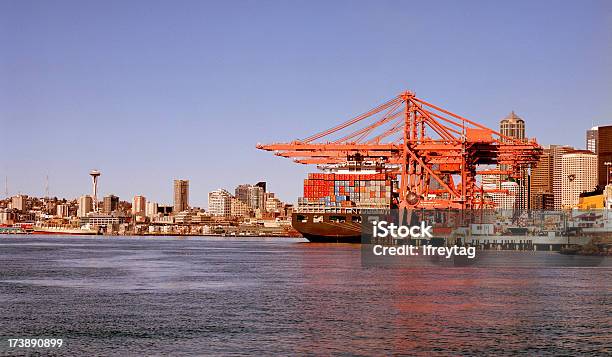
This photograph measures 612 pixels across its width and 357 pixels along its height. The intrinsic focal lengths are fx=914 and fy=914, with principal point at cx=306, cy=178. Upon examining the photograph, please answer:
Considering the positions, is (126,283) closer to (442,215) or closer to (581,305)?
(581,305)

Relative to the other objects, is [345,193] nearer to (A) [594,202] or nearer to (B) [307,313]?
(A) [594,202]

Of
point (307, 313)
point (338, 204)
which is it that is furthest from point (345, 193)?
point (307, 313)

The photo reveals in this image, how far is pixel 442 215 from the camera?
130 meters

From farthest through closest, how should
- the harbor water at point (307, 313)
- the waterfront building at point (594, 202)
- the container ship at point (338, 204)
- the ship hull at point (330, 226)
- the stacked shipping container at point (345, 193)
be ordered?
1. the waterfront building at point (594, 202)
2. the stacked shipping container at point (345, 193)
3. the container ship at point (338, 204)
4. the ship hull at point (330, 226)
5. the harbor water at point (307, 313)

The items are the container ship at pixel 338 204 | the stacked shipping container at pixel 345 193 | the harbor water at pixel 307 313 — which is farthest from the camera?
the stacked shipping container at pixel 345 193

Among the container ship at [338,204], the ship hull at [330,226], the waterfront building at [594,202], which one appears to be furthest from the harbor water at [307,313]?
the waterfront building at [594,202]

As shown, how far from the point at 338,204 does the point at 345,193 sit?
5.72 meters

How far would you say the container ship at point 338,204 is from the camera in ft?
475

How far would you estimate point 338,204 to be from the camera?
6078 inches

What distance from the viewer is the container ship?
14488cm

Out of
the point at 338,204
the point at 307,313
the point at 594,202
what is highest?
the point at 594,202

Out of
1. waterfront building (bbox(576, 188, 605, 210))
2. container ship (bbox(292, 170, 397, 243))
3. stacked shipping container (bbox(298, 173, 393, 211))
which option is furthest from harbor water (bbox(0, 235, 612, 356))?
waterfront building (bbox(576, 188, 605, 210))

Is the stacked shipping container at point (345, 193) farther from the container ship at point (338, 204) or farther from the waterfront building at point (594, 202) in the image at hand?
the waterfront building at point (594, 202)

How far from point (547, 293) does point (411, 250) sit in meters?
60.8
